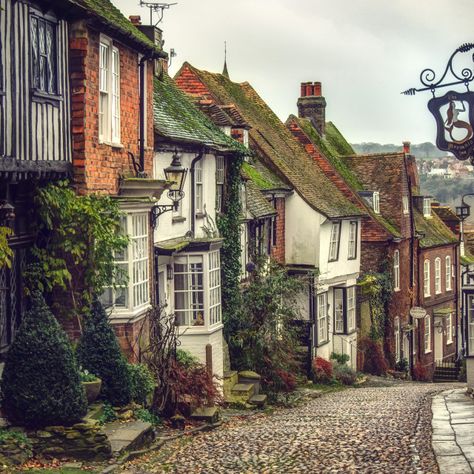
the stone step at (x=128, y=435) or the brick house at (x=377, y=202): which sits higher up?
the brick house at (x=377, y=202)

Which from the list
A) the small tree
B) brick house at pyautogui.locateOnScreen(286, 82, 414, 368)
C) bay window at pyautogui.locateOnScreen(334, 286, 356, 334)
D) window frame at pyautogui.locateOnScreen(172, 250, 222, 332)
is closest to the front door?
brick house at pyautogui.locateOnScreen(286, 82, 414, 368)

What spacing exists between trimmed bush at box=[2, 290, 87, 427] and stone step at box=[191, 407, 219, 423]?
5.74 m

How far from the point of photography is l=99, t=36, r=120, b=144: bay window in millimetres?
17500

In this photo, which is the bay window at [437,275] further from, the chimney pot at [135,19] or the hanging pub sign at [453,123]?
the hanging pub sign at [453,123]

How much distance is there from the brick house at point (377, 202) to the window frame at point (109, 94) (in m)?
23.0

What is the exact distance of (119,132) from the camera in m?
18.4

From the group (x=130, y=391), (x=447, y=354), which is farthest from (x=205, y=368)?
(x=447, y=354)

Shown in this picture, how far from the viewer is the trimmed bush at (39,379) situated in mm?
13359

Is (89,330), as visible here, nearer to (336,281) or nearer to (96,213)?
(96,213)

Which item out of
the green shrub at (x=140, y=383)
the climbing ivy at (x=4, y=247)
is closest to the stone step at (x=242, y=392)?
the green shrub at (x=140, y=383)

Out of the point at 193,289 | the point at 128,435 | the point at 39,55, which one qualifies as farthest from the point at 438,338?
the point at 39,55

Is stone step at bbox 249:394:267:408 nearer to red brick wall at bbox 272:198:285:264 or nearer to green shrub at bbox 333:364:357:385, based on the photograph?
green shrub at bbox 333:364:357:385

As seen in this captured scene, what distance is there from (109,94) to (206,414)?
644 cm

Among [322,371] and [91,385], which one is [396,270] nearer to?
[322,371]
